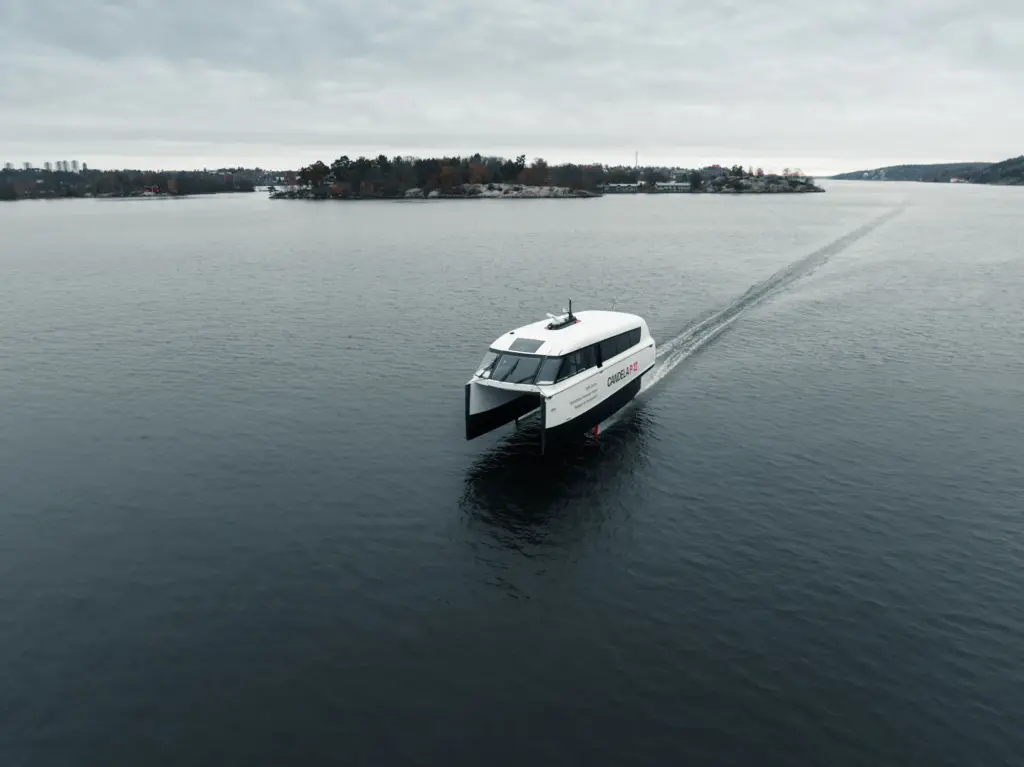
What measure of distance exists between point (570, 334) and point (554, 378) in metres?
3.56

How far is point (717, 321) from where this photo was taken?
61125mm

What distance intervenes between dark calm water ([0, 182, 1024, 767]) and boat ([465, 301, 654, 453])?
1.88 m

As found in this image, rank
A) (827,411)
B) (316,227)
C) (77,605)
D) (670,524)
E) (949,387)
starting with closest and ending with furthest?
1. (77,605)
2. (670,524)
3. (827,411)
4. (949,387)
5. (316,227)

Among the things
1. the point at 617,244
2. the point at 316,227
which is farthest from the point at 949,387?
the point at 316,227

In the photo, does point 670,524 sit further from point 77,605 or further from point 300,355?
point 300,355

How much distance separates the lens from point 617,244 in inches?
4899

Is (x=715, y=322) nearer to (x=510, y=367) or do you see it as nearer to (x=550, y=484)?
(x=510, y=367)

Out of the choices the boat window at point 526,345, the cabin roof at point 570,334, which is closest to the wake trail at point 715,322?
the cabin roof at point 570,334

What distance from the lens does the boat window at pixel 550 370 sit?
112 feet

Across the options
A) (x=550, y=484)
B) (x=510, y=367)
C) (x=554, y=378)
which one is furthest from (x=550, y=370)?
(x=550, y=484)

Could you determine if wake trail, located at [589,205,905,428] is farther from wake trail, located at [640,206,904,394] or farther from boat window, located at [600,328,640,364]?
boat window, located at [600,328,640,364]

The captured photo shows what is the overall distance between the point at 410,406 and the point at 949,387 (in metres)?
31.8

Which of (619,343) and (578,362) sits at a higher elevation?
(619,343)

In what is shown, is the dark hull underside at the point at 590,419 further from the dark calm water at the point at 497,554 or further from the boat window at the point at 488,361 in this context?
the boat window at the point at 488,361
